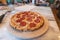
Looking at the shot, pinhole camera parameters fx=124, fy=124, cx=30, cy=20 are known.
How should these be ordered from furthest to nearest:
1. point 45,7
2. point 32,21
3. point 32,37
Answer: point 45,7 → point 32,21 → point 32,37

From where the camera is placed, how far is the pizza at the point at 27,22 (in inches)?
31.6

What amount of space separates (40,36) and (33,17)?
17 centimetres

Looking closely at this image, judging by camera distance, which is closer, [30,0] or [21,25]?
[21,25]

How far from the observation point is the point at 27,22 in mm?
854

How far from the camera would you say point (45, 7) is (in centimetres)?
118

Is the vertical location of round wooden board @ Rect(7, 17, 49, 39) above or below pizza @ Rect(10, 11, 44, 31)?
below

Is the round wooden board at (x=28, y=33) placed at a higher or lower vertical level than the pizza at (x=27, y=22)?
lower

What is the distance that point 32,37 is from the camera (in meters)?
0.76

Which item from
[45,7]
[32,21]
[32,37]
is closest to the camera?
[32,37]

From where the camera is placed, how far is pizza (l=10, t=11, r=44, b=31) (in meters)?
0.80

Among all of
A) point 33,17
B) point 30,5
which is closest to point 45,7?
point 30,5

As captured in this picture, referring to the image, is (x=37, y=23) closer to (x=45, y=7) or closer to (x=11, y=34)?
(x=11, y=34)

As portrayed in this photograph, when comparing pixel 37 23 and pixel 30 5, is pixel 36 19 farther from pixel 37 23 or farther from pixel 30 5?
pixel 30 5

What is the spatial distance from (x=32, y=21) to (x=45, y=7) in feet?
1.19
